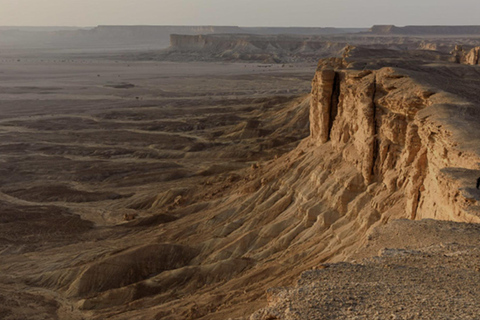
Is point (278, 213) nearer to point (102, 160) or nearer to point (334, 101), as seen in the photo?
point (334, 101)

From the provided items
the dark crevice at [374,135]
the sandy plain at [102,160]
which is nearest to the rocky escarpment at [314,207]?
the dark crevice at [374,135]

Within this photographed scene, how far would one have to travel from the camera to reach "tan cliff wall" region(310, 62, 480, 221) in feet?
46.4

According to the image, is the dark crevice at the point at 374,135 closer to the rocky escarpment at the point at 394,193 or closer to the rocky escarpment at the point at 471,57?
the rocky escarpment at the point at 394,193

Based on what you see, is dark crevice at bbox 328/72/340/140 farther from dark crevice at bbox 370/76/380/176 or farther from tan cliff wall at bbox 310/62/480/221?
dark crevice at bbox 370/76/380/176

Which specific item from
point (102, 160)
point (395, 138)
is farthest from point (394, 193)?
point (102, 160)

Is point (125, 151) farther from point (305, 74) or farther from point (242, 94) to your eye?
point (305, 74)

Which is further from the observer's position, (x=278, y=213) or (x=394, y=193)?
(x=278, y=213)

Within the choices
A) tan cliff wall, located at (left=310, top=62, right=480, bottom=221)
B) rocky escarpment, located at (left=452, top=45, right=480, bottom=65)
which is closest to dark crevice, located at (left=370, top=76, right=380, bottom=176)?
tan cliff wall, located at (left=310, top=62, right=480, bottom=221)

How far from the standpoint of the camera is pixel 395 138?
20031 mm

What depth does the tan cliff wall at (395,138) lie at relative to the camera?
14148 mm

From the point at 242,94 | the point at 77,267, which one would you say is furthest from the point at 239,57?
the point at 77,267

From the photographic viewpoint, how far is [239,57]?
594 feet

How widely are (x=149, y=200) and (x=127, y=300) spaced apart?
15.2 metres

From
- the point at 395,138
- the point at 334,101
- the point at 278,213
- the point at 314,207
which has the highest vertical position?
the point at 334,101
